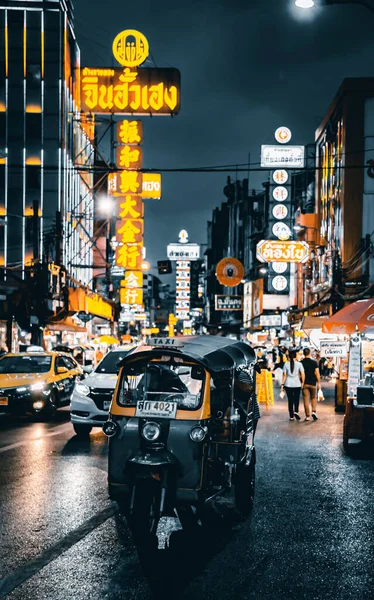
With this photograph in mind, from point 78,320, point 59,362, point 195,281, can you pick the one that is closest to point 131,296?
point 78,320

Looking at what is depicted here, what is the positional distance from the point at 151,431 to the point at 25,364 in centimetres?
1277

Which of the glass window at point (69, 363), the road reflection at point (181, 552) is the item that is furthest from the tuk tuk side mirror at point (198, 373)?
the glass window at point (69, 363)

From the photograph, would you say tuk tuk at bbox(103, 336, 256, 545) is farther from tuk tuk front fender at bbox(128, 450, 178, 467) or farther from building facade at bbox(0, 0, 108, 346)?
building facade at bbox(0, 0, 108, 346)

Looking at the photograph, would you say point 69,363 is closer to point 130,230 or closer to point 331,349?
point 331,349

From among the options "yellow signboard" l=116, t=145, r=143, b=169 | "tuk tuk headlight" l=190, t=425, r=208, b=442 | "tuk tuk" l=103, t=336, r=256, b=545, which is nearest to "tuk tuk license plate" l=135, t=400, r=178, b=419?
"tuk tuk" l=103, t=336, r=256, b=545

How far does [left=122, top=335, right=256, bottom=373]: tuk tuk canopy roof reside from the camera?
23.5ft

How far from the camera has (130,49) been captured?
32.1 m

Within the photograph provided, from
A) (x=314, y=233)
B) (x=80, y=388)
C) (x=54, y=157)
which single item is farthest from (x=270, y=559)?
(x=314, y=233)

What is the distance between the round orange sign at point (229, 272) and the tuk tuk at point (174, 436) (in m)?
30.5

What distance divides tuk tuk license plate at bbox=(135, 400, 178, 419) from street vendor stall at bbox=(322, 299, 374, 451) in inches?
262

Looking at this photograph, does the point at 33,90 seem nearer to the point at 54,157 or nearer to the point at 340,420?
the point at 54,157

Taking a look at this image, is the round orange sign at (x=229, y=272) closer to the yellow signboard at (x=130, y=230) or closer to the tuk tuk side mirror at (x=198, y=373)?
the yellow signboard at (x=130, y=230)

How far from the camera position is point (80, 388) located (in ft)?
47.5

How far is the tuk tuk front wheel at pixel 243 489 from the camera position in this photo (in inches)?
312
